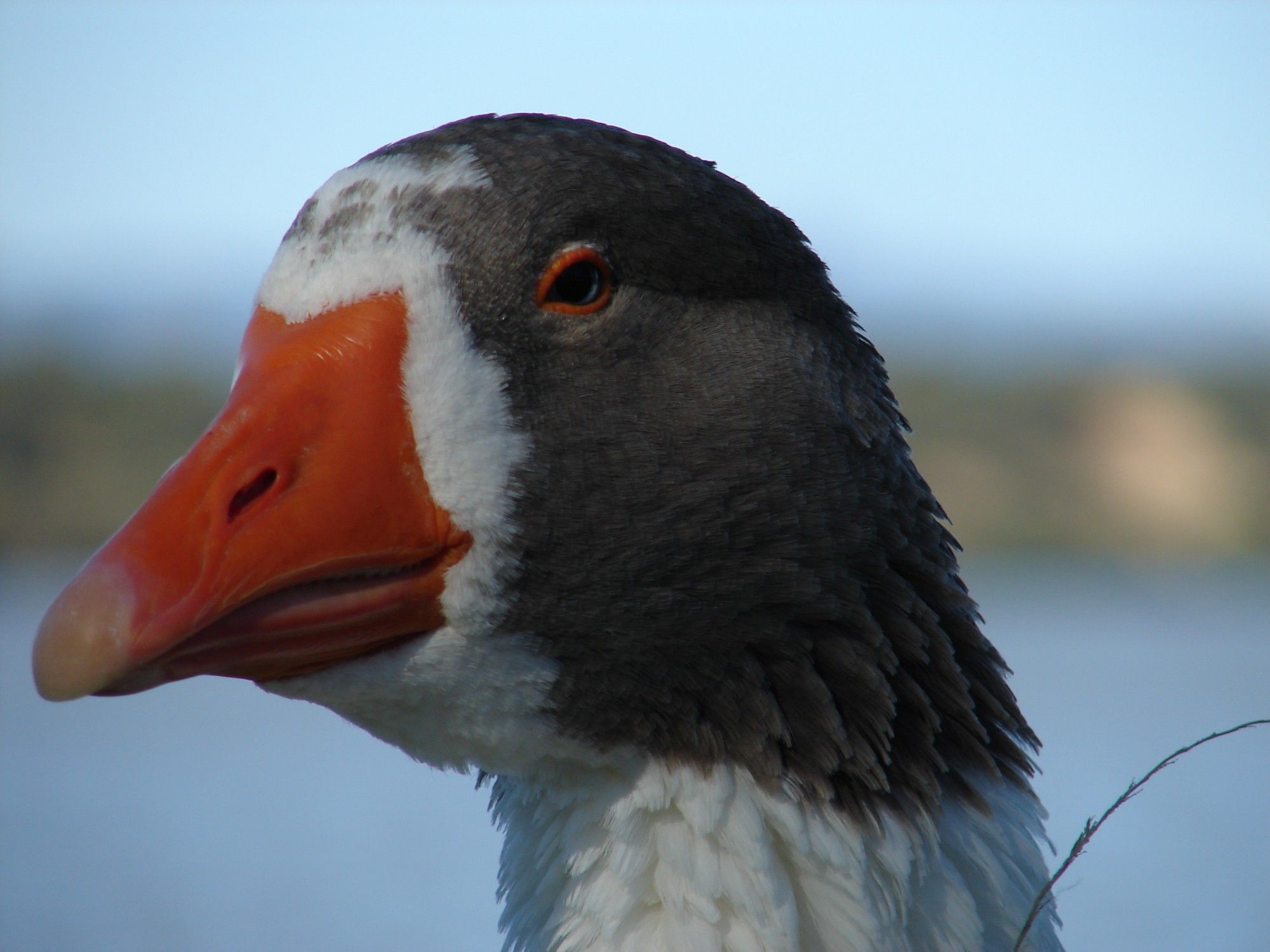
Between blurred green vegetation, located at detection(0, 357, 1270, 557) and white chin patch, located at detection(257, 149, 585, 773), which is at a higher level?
white chin patch, located at detection(257, 149, 585, 773)

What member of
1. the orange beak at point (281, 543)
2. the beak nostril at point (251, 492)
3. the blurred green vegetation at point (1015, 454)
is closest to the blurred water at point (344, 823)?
the orange beak at point (281, 543)

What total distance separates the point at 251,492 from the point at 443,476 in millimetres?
398

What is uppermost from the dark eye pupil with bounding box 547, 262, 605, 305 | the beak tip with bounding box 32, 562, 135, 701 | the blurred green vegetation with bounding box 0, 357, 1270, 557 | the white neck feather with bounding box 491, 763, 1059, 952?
the dark eye pupil with bounding box 547, 262, 605, 305

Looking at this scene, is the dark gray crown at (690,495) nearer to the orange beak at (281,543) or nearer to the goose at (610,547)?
the goose at (610,547)

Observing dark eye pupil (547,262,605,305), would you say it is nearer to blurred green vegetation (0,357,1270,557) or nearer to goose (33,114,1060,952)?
goose (33,114,1060,952)

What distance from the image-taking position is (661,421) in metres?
2.84

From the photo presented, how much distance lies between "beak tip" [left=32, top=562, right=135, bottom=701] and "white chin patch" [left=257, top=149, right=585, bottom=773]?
416 mm

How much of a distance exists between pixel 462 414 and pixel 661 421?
473 mm

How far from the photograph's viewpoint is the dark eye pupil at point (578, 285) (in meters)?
2.80

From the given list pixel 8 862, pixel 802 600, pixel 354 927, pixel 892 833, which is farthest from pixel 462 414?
pixel 8 862

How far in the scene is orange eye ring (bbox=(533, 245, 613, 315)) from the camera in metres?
2.78

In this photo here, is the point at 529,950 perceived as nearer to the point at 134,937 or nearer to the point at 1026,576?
the point at 134,937

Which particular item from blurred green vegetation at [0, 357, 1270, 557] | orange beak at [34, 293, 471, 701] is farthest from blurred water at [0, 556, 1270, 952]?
blurred green vegetation at [0, 357, 1270, 557]

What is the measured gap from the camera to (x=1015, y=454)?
53.1m
